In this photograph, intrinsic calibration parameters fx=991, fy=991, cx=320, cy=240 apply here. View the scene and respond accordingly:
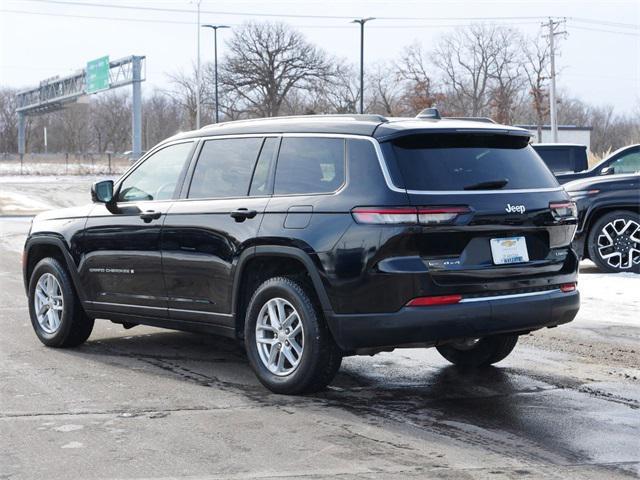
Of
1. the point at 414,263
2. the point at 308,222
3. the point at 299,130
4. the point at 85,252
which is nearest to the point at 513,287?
the point at 414,263

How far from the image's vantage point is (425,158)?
605 centimetres

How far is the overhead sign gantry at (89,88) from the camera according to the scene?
6328 centimetres

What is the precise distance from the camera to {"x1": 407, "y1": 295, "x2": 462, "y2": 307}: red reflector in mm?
5723

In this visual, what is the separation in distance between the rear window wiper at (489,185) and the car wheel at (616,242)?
685cm

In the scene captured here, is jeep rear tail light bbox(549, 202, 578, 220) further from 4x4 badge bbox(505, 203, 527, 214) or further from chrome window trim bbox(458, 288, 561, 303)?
chrome window trim bbox(458, 288, 561, 303)

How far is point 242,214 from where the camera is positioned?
21.5 feet

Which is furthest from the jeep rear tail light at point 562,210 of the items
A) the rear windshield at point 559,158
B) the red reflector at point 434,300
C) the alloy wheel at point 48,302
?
the rear windshield at point 559,158

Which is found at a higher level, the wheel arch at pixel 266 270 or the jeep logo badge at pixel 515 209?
the jeep logo badge at pixel 515 209

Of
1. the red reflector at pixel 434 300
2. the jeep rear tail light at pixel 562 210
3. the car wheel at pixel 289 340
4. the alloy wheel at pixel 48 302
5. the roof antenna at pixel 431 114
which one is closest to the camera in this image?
the red reflector at pixel 434 300

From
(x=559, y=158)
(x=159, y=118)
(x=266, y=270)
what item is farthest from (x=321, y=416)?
(x=159, y=118)

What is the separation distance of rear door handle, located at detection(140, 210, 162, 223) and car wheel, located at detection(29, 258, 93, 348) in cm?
121

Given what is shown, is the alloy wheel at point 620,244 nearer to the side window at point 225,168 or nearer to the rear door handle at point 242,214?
the side window at point 225,168

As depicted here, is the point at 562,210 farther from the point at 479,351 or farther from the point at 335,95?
the point at 335,95

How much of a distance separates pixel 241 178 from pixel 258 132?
35cm
